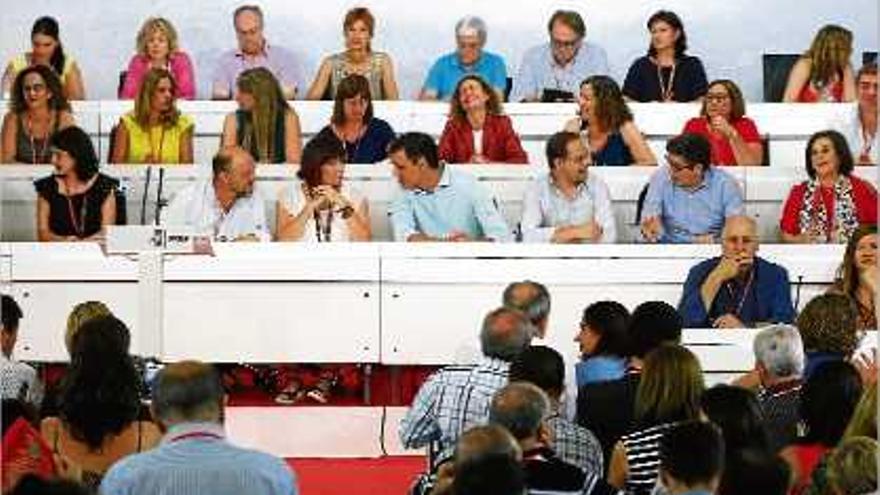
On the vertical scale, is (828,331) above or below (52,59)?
below

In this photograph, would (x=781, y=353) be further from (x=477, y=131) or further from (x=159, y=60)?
(x=159, y=60)

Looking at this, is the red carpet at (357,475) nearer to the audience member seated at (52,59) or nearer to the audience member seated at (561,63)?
the audience member seated at (561,63)

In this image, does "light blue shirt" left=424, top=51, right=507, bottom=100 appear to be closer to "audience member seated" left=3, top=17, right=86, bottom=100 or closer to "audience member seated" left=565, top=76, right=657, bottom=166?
"audience member seated" left=565, top=76, right=657, bottom=166

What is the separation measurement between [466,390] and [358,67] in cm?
769

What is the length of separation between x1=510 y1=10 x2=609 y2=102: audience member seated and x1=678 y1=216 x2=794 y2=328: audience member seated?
14.0ft

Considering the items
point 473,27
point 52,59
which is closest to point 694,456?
point 473,27

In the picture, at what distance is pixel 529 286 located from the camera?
10438 millimetres

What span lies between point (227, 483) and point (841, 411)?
216 cm

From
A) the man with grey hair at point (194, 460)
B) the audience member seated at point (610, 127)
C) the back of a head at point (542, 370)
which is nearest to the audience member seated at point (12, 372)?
the back of a head at point (542, 370)

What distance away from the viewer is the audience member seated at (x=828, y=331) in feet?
33.5

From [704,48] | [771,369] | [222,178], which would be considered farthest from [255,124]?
[771,369]

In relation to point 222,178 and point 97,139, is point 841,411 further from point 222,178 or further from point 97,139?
point 97,139

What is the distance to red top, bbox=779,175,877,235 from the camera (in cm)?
1406

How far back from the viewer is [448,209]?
1395 cm
